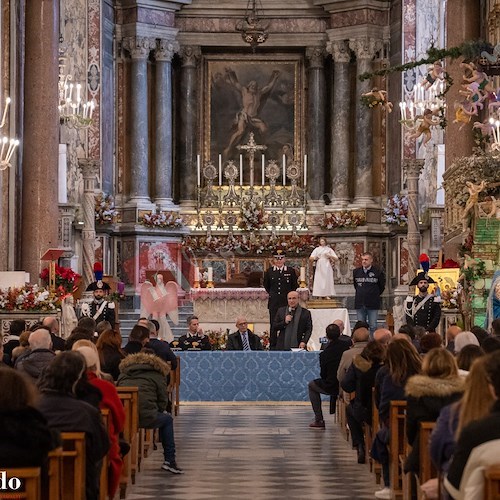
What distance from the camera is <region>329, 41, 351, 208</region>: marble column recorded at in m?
32.4

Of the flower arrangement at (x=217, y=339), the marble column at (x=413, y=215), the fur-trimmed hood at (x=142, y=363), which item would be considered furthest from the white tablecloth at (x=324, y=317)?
the fur-trimmed hood at (x=142, y=363)

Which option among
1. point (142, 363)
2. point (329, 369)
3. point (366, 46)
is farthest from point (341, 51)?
point (142, 363)

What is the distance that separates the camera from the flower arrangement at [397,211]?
30.5 metres

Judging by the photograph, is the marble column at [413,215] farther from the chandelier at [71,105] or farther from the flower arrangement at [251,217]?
the chandelier at [71,105]

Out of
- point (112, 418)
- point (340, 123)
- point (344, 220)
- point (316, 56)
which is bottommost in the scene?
point (112, 418)

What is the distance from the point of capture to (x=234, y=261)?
32.4 meters

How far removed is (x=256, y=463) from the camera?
13.6m

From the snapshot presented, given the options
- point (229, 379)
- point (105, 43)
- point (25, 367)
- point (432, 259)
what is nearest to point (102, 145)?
point (105, 43)

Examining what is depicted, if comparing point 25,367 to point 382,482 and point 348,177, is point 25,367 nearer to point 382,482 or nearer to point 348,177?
point 382,482

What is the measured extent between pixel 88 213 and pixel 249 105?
7476 mm

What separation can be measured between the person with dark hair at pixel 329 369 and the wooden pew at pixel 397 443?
550cm

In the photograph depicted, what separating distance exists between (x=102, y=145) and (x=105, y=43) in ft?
7.29

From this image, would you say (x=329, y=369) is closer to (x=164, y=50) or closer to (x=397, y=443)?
(x=397, y=443)

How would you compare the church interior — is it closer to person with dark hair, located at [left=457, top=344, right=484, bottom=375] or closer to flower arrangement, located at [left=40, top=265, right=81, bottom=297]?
flower arrangement, located at [left=40, top=265, right=81, bottom=297]
